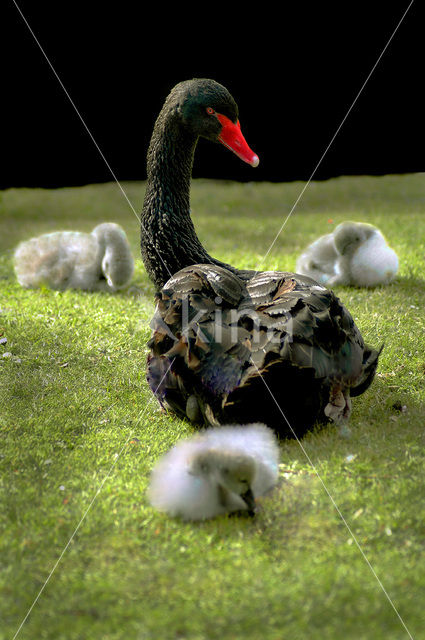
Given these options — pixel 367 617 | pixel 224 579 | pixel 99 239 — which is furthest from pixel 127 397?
pixel 99 239

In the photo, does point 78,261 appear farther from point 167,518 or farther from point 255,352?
point 167,518

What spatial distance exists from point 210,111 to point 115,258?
1.83 m

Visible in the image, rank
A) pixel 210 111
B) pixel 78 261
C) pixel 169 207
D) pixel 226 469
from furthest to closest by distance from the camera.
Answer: pixel 78 261 < pixel 169 207 < pixel 210 111 < pixel 226 469

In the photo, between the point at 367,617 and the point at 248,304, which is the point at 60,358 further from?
the point at 367,617

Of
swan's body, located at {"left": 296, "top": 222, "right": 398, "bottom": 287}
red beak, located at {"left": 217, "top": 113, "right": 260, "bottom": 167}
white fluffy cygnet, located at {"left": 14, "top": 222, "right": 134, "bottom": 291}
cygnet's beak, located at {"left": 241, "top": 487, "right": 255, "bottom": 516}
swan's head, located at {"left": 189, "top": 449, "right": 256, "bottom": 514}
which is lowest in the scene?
white fluffy cygnet, located at {"left": 14, "top": 222, "right": 134, "bottom": 291}

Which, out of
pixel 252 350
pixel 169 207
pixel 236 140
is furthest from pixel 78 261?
pixel 252 350

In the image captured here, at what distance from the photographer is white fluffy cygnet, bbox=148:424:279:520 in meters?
2.02

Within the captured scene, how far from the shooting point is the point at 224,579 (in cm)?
179

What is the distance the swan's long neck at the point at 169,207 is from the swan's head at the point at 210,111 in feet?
0.29

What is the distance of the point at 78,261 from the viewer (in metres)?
4.88

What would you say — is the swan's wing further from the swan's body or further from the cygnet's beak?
the swan's body

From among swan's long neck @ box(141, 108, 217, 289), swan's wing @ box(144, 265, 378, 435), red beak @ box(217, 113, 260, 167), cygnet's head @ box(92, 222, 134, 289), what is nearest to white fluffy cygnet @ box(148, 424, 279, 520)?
swan's wing @ box(144, 265, 378, 435)

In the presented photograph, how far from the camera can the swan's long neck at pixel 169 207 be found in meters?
→ 3.31

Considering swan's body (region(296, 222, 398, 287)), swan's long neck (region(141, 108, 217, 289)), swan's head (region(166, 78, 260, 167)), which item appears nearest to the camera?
swan's head (region(166, 78, 260, 167))
